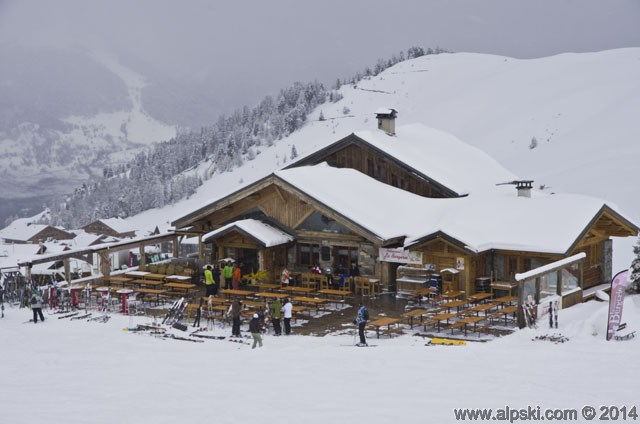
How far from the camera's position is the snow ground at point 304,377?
12094 millimetres

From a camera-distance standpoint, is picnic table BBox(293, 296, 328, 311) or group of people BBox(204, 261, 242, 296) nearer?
picnic table BBox(293, 296, 328, 311)

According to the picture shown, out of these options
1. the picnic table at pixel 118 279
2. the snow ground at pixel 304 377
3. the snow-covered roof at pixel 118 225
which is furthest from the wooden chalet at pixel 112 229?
the snow ground at pixel 304 377

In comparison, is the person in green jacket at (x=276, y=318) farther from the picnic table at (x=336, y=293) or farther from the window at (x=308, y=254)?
the window at (x=308, y=254)

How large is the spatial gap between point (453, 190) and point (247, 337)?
14278 millimetres

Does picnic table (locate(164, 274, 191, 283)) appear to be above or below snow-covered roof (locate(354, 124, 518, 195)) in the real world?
below

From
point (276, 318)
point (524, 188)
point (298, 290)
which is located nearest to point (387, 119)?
point (524, 188)

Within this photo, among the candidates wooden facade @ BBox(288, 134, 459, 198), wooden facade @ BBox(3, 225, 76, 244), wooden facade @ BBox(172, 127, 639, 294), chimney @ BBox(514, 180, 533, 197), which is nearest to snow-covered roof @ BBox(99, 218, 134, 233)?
wooden facade @ BBox(3, 225, 76, 244)

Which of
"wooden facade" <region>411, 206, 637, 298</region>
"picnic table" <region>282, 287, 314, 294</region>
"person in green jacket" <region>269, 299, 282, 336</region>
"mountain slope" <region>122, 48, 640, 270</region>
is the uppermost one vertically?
"mountain slope" <region>122, 48, 640, 270</region>

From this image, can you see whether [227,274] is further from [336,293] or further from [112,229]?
[112,229]

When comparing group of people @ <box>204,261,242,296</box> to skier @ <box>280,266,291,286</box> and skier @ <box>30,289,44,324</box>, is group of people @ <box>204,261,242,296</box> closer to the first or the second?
skier @ <box>280,266,291,286</box>

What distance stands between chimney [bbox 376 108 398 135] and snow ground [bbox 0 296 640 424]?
18.9 m

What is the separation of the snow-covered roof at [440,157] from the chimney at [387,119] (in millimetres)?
521

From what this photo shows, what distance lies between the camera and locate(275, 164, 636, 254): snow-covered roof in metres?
24.5

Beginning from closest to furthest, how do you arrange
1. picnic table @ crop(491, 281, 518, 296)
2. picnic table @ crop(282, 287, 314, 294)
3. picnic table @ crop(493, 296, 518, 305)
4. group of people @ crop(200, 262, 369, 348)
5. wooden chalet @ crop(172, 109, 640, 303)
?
group of people @ crop(200, 262, 369, 348) < picnic table @ crop(493, 296, 518, 305) < picnic table @ crop(491, 281, 518, 296) < wooden chalet @ crop(172, 109, 640, 303) < picnic table @ crop(282, 287, 314, 294)
